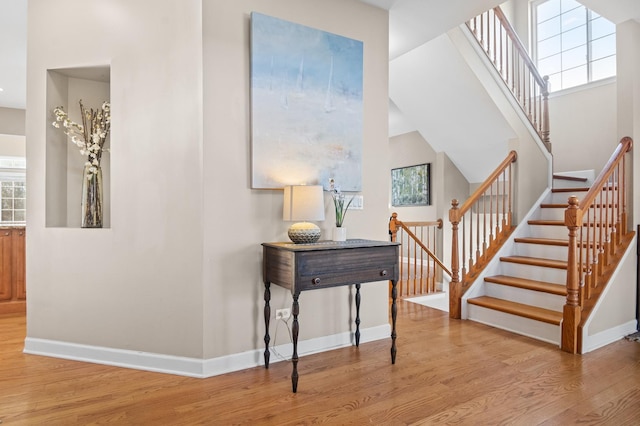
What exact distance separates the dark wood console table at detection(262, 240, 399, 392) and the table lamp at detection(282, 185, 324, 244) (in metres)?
0.08

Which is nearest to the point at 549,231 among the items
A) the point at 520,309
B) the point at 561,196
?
the point at 561,196

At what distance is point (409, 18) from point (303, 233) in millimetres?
2168

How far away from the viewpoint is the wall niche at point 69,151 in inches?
115

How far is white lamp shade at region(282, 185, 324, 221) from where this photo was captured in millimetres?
2457

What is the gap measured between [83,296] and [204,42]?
1.94 m

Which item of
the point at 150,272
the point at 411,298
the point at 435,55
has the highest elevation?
the point at 435,55

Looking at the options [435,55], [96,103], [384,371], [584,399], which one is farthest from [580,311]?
[96,103]

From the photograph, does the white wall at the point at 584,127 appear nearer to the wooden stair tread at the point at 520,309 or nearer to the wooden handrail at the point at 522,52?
the wooden handrail at the point at 522,52

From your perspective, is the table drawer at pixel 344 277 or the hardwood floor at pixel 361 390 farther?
the table drawer at pixel 344 277

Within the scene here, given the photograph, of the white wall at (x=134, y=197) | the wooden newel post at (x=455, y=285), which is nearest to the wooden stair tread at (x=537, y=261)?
the wooden newel post at (x=455, y=285)

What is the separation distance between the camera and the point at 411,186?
7.50 metres

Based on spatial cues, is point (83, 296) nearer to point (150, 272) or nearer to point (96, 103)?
point (150, 272)

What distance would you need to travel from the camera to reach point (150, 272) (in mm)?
2580

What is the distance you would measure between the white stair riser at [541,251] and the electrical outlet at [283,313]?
2.81 metres
